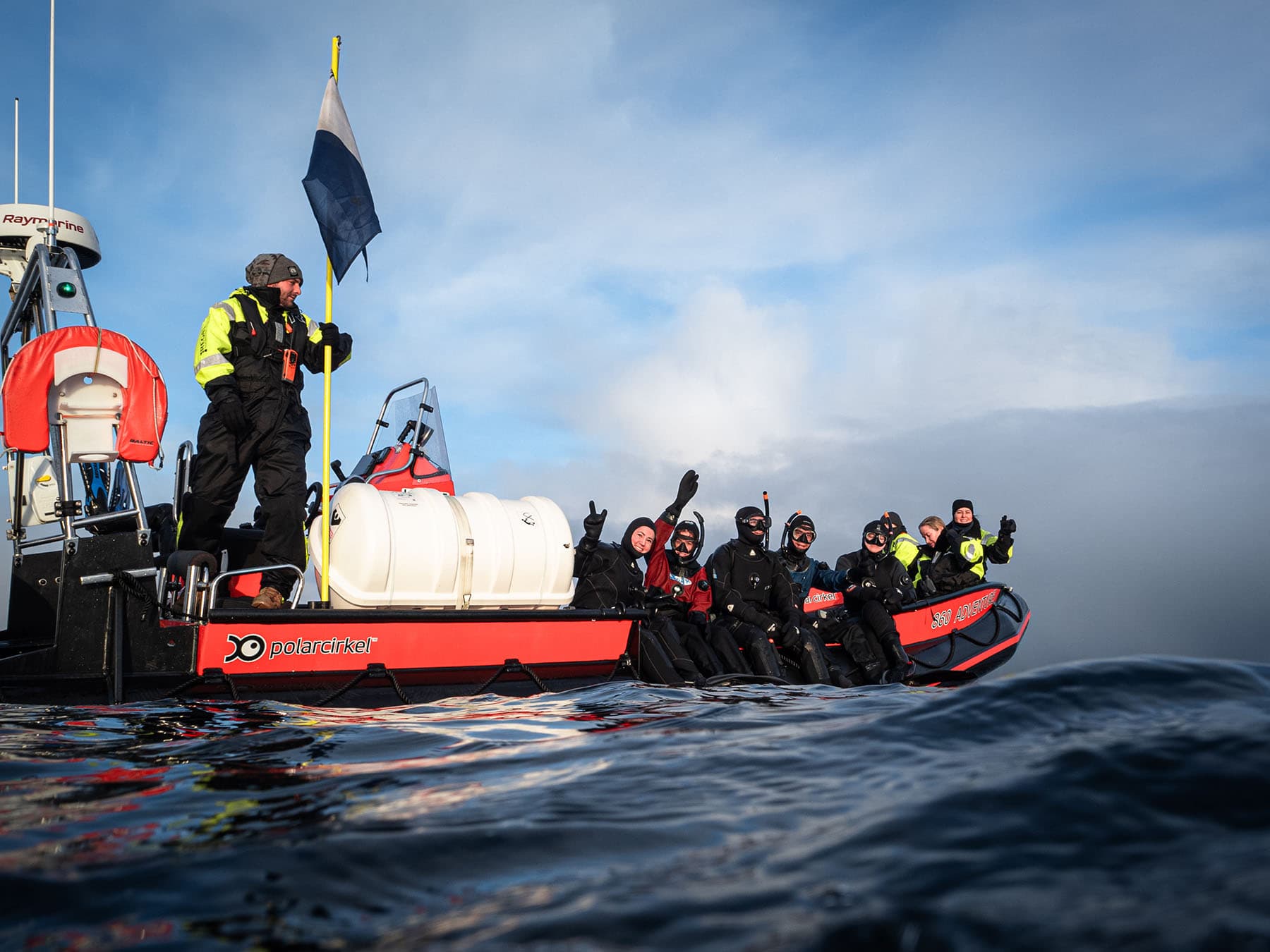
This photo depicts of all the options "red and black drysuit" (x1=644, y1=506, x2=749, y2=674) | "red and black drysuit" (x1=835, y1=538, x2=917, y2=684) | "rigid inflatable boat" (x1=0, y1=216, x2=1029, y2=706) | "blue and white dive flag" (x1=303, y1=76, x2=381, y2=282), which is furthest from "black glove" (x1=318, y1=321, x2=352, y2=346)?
"red and black drysuit" (x1=835, y1=538, x2=917, y2=684)

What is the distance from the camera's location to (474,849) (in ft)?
5.26

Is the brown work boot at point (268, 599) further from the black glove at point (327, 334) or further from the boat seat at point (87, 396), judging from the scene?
the black glove at point (327, 334)

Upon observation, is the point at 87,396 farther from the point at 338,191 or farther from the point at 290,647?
the point at 338,191

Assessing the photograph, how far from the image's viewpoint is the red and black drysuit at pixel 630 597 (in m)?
6.62

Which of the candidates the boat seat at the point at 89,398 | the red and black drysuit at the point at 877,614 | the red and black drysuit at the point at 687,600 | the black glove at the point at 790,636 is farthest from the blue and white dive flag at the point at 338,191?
the red and black drysuit at the point at 877,614

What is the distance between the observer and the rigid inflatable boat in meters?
5.26

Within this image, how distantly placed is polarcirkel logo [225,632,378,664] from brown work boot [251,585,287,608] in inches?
12.0

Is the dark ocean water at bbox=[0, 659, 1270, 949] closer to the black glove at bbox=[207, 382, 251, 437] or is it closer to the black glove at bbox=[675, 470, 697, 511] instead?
the black glove at bbox=[207, 382, 251, 437]

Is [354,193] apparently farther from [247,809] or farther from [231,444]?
[247,809]

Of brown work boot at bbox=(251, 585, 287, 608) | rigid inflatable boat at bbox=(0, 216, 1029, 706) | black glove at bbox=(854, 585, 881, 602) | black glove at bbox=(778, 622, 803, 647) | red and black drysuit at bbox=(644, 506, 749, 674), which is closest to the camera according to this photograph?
rigid inflatable boat at bbox=(0, 216, 1029, 706)

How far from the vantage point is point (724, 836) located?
160 cm

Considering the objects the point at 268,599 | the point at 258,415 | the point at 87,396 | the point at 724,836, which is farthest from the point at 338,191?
the point at 724,836

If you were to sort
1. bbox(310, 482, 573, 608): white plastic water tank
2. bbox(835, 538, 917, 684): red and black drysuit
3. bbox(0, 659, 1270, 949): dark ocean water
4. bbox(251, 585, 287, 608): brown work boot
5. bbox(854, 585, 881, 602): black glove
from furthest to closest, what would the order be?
1. bbox(854, 585, 881, 602): black glove
2. bbox(835, 538, 917, 684): red and black drysuit
3. bbox(310, 482, 573, 608): white plastic water tank
4. bbox(251, 585, 287, 608): brown work boot
5. bbox(0, 659, 1270, 949): dark ocean water

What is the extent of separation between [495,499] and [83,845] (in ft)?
16.1
